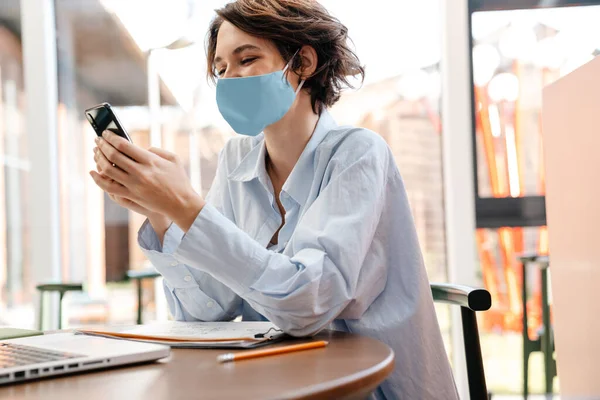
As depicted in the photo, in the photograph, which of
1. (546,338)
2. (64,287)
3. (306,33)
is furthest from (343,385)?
(546,338)

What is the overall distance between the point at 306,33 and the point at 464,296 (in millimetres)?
650

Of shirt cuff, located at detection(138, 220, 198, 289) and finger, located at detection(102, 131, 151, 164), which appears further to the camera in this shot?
shirt cuff, located at detection(138, 220, 198, 289)

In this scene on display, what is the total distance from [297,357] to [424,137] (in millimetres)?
2447

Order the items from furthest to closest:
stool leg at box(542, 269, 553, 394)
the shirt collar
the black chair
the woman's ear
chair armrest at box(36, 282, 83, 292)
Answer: stool leg at box(542, 269, 553, 394)
chair armrest at box(36, 282, 83, 292)
the woman's ear
the shirt collar
the black chair

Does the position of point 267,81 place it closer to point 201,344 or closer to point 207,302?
point 207,302

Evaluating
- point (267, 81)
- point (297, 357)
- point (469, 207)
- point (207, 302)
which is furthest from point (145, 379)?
point (469, 207)

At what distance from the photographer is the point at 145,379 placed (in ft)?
2.34

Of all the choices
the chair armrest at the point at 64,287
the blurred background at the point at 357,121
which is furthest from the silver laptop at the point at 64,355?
the blurred background at the point at 357,121

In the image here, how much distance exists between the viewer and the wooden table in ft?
2.09

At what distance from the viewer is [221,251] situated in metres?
0.95

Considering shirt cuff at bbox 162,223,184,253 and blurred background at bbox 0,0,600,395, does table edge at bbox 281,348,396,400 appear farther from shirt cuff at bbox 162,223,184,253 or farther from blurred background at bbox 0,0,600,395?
blurred background at bbox 0,0,600,395

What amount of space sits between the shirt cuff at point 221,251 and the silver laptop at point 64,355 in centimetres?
15

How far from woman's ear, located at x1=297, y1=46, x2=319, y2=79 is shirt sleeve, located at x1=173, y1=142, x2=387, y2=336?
371 mm

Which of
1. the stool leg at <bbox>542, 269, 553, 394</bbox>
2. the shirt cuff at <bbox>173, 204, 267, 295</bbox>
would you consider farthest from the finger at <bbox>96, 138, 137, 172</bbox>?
the stool leg at <bbox>542, 269, 553, 394</bbox>
